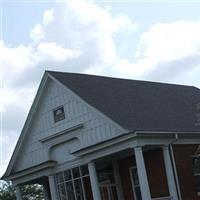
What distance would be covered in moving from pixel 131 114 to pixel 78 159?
11.7 feet

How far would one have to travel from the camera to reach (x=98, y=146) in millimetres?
26391

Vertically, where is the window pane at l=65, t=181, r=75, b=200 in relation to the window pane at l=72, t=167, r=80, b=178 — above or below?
below

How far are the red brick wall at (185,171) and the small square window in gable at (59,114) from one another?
6.08 meters

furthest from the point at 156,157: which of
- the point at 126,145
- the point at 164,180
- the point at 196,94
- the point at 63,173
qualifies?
the point at 196,94

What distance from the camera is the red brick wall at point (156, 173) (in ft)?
89.5

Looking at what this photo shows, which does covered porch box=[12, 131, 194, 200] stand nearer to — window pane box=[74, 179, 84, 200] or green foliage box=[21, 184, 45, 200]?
window pane box=[74, 179, 84, 200]

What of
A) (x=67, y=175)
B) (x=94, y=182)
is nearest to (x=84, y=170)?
(x=67, y=175)

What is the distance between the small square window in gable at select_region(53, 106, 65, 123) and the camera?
29375 millimetres

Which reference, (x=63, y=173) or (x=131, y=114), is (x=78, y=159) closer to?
(x=63, y=173)

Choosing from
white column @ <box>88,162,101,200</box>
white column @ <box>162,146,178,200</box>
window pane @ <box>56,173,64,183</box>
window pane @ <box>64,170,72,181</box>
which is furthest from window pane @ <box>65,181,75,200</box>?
white column @ <box>162,146,178,200</box>

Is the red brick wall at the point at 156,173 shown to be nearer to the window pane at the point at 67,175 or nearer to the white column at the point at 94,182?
the white column at the point at 94,182

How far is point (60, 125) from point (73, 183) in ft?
10.0

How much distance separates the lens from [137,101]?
3102cm

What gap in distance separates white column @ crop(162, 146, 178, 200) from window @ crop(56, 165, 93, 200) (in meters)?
4.55
